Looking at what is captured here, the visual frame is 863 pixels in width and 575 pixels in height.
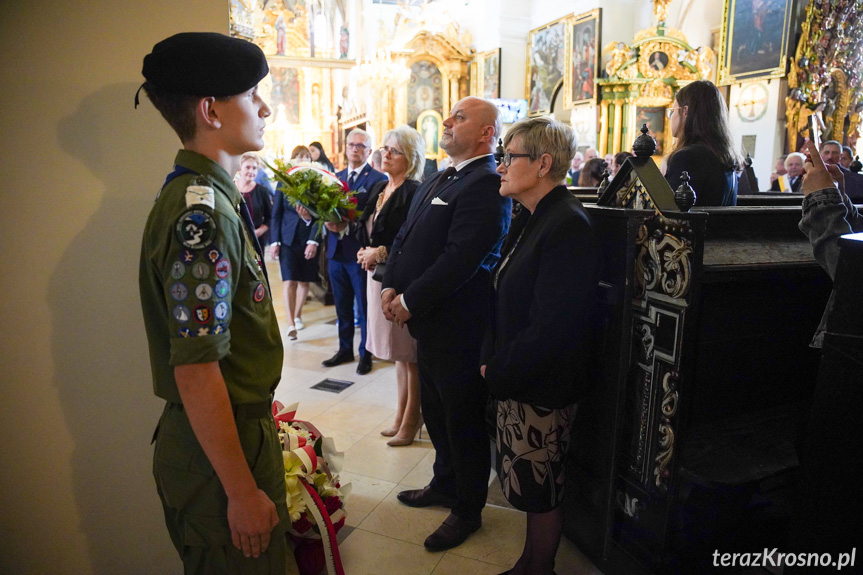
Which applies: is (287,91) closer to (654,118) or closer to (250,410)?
(654,118)

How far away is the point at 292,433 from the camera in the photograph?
7.30 ft

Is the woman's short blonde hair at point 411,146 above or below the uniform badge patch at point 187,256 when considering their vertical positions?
above

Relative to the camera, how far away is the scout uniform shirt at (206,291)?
1032 mm

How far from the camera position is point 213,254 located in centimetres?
104

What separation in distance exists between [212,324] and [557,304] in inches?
38.2

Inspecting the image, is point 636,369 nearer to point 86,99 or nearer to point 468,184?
point 468,184

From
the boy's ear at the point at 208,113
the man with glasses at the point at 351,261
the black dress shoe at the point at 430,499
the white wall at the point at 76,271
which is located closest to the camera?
the boy's ear at the point at 208,113

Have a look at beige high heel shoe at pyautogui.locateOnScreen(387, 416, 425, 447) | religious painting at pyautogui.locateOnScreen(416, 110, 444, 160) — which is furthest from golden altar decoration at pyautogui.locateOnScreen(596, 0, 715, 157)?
beige high heel shoe at pyautogui.locateOnScreen(387, 416, 425, 447)

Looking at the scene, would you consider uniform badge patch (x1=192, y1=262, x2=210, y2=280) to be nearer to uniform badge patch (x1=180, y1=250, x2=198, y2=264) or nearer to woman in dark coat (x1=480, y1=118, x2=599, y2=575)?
uniform badge patch (x1=180, y1=250, x2=198, y2=264)

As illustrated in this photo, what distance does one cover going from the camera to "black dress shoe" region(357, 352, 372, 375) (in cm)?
433

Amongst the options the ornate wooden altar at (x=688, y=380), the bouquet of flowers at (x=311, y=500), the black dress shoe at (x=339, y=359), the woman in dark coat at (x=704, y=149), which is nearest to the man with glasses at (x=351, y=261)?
the black dress shoe at (x=339, y=359)

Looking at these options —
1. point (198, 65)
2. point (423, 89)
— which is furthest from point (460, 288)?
point (423, 89)

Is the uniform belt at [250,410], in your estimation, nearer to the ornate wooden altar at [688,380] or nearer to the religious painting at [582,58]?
the ornate wooden altar at [688,380]

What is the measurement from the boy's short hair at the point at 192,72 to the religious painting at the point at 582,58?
39.4ft
